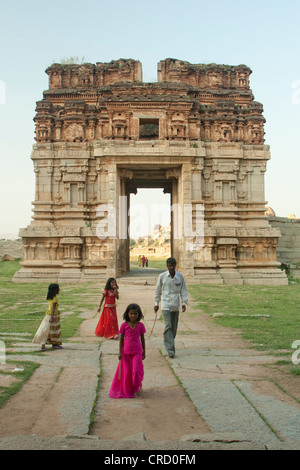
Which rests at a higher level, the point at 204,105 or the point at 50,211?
the point at 204,105

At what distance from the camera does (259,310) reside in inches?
462

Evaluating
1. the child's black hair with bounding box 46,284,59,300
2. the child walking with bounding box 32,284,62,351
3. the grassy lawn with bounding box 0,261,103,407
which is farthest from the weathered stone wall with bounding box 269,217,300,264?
the child walking with bounding box 32,284,62,351

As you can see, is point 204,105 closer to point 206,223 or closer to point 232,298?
point 206,223

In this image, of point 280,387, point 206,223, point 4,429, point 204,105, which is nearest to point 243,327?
point 280,387

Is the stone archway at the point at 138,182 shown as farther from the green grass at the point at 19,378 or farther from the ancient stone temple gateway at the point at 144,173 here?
the green grass at the point at 19,378

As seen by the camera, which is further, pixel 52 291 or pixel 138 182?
pixel 138 182

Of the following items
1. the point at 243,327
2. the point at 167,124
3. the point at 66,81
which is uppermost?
the point at 66,81

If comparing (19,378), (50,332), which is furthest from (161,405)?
(50,332)

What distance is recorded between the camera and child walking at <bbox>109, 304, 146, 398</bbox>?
16.9ft

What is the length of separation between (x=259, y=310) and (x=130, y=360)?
278 inches

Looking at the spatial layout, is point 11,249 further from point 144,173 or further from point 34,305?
point 34,305

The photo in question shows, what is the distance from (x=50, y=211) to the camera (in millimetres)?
21250

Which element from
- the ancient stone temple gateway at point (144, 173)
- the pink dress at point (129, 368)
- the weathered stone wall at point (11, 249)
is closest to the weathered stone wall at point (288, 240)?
the ancient stone temple gateway at point (144, 173)

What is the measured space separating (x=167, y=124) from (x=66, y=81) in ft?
21.4
